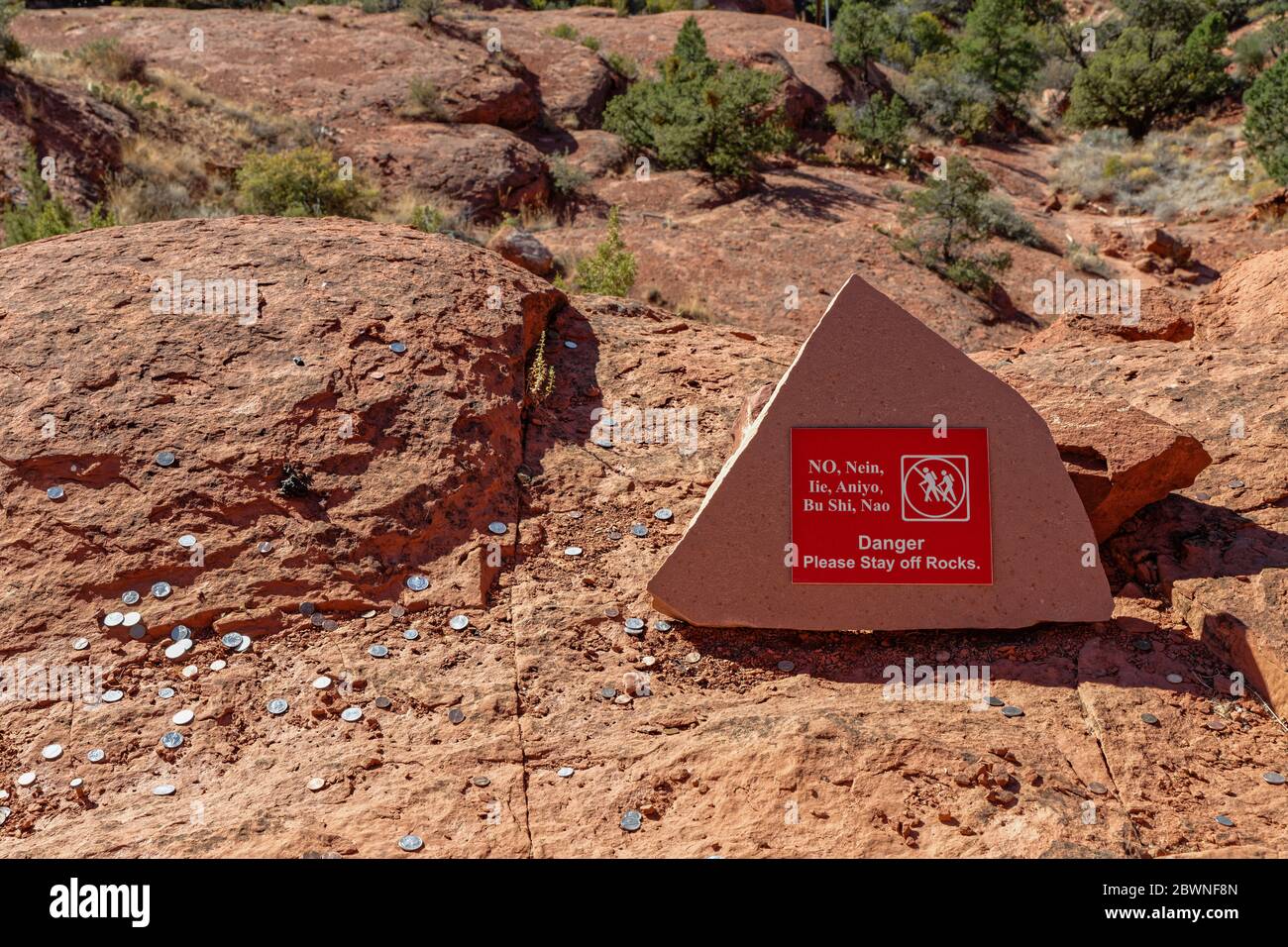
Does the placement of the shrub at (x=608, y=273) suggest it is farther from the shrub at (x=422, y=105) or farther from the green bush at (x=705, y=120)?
the shrub at (x=422, y=105)

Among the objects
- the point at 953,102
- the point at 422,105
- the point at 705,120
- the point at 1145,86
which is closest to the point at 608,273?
the point at 705,120

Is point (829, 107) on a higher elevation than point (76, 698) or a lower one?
higher

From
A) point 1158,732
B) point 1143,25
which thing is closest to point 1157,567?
point 1158,732

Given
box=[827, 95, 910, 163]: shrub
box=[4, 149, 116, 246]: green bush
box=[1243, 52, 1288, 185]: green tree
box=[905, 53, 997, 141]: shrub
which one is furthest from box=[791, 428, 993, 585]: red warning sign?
box=[905, 53, 997, 141]: shrub

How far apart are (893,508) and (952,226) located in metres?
9.58

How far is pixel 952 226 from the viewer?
1289 cm

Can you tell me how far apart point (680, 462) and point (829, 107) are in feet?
49.0

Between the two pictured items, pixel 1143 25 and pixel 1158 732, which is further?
pixel 1143 25

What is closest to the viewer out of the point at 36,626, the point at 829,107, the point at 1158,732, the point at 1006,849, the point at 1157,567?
the point at 1006,849

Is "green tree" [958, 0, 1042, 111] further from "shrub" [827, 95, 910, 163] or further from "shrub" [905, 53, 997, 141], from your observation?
"shrub" [827, 95, 910, 163]

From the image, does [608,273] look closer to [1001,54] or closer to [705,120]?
[705,120]

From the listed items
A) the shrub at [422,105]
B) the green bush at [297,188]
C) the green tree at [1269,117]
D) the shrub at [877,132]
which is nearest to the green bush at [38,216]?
the green bush at [297,188]

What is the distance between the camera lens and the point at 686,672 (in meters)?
→ 4.21

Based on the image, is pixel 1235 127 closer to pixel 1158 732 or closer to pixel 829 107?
pixel 829 107
